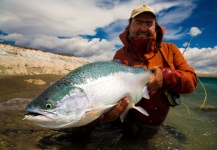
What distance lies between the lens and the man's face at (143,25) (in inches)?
172

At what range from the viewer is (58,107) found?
2164mm

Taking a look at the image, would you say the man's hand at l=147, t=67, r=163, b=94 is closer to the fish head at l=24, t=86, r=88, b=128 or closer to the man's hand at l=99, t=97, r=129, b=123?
the man's hand at l=99, t=97, r=129, b=123

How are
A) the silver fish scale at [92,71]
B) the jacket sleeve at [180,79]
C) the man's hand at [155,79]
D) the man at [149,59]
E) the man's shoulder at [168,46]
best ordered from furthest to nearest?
1. the man's shoulder at [168,46]
2. the man at [149,59]
3. the jacket sleeve at [180,79]
4. the man's hand at [155,79]
5. the silver fish scale at [92,71]

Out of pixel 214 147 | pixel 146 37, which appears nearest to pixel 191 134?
pixel 214 147

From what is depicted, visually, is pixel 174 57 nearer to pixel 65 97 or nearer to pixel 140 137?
pixel 140 137

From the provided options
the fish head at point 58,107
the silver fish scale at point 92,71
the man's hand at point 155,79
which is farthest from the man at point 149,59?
the fish head at point 58,107

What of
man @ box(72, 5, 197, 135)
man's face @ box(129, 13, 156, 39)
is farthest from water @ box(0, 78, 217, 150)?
man's face @ box(129, 13, 156, 39)

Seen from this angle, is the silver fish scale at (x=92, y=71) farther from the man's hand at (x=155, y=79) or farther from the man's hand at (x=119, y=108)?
the man's hand at (x=155, y=79)

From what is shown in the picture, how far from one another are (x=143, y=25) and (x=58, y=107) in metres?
2.92

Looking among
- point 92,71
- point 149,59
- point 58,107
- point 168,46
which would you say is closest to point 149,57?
point 149,59

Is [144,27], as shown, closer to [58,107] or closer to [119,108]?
[119,108]

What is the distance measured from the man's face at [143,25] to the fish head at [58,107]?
2.58 m

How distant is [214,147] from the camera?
183 inches

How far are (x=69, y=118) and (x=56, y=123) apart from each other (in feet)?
0.47
